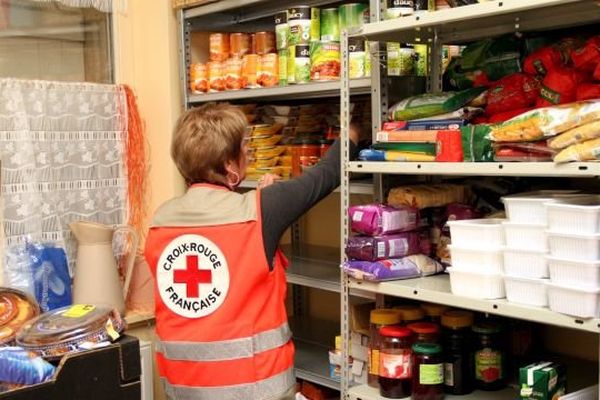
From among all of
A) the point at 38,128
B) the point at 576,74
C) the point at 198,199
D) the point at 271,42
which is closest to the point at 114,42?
the point at 38,128

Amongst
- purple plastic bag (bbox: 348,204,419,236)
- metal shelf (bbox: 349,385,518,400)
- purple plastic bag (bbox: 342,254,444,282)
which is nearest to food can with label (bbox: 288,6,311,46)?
purple plastic bag (bbox: 348,204,419,236)

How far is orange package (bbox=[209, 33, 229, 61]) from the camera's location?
304cm

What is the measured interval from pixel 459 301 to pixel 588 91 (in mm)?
590

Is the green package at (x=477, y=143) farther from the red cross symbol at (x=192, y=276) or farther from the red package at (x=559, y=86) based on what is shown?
the red cross symbol at (x=192, y=276)

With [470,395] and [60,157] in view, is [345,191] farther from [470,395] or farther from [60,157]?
[60,157]

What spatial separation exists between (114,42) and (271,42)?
3.13 feet

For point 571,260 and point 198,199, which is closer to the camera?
point 571,260

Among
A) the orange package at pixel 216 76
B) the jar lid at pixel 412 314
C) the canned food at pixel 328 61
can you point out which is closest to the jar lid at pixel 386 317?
the jar lid at pixel 412 314

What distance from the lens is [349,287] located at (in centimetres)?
222

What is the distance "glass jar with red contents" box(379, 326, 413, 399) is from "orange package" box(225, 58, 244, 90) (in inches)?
49.9

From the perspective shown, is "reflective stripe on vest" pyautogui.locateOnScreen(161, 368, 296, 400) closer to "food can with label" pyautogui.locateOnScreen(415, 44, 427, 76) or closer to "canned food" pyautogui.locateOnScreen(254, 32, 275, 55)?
"food can with label" pyautogui.locateOnScreen(415, 44, 427, 76)

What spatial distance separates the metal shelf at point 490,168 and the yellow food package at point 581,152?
0.01 metres

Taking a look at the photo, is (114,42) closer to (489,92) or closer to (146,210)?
(146,210)

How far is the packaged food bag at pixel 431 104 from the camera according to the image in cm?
202
